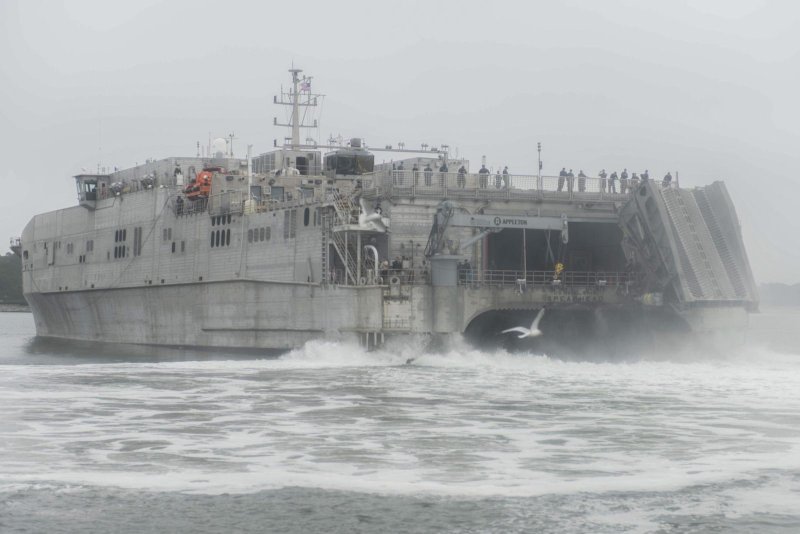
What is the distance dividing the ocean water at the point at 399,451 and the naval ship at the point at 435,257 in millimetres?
3209

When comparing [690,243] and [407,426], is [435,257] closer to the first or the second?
[690,243]

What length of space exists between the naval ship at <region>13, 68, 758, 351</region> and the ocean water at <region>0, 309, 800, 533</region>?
10.5 ft

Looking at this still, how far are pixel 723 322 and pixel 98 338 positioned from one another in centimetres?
3300

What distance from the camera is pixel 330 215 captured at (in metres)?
43.5

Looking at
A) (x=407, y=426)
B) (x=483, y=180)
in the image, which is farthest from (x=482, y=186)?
(x=407, y=426)

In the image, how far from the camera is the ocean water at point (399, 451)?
57.0 ft

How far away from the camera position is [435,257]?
41.0 m

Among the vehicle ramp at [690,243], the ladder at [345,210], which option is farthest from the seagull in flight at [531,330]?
the ladder at [345,210]

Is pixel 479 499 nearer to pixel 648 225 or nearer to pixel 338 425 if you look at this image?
pixel 338 425

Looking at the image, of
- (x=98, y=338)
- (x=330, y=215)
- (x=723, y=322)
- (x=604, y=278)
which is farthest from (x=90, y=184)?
(x=723, y=322)

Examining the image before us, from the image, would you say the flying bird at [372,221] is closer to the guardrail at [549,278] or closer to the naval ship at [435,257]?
the naval ship at [435,257]

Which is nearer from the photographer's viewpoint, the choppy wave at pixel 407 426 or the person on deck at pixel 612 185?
the choppy wave at pixel 407 426

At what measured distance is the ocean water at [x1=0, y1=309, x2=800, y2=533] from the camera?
17.4 meters

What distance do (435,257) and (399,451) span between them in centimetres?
1900
